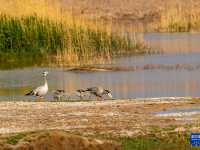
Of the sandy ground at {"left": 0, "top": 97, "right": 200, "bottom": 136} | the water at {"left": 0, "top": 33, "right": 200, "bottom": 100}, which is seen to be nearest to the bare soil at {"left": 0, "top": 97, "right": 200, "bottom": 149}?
the sandy ground at {"left": 0, "top": 97, "right": 200, "bottom": 136}

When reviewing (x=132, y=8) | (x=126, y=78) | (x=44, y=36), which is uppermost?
(x=132, y=8)

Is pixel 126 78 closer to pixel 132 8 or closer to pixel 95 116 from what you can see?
pixel 95 116

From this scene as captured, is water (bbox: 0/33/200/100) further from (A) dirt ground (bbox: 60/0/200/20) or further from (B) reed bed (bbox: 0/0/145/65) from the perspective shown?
(A) dirt ground (bbox: 60/0/200/20)

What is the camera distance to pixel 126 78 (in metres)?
19.2

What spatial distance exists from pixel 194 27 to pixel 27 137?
29.4 meters

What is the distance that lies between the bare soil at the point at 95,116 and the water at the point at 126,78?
7.93 ft

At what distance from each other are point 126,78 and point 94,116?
322 inches

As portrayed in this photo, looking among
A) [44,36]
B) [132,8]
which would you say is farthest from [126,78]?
[132,8]

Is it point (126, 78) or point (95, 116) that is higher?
point (126, 78)

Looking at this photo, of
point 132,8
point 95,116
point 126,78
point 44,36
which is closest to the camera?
Result: point 95,116

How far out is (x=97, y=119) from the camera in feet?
35.5

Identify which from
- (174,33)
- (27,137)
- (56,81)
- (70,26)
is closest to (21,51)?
(70,26)

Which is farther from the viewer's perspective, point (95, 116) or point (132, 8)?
point (132, 8)

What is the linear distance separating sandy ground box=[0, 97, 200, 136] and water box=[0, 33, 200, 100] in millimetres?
2453
